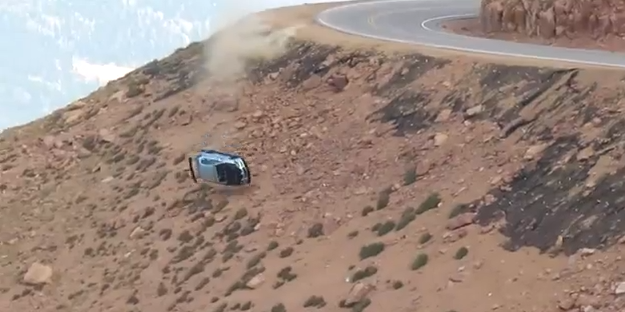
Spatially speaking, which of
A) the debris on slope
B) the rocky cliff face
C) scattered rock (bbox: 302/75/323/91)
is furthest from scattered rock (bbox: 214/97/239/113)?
the rocky cliff face

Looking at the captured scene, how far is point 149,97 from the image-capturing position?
45.7 metres

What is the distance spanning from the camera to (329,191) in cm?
3144

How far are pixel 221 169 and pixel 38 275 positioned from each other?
24.6ft

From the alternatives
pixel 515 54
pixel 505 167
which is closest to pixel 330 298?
pixel 505 167

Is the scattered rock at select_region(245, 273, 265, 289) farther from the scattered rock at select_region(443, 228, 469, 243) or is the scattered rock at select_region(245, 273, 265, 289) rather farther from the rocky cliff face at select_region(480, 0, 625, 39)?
the rocky cliff face at select_region(480, 0, 625, 39)

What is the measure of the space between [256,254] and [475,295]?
30.0ft

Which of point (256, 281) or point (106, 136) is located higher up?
point (106, 136)

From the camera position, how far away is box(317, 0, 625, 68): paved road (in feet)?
109

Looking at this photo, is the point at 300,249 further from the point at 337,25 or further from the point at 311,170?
the point at 337,25

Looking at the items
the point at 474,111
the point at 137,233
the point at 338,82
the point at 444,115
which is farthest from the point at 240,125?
the point at 474,111

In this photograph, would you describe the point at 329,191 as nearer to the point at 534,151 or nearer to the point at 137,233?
the point at 534,151

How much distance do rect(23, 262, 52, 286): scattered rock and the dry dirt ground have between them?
70 millimetres

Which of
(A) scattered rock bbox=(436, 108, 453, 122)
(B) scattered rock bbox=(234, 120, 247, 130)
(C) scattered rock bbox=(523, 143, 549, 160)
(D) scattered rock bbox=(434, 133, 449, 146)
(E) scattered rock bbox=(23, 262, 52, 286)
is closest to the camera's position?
(C) scattered rock bbox=(523, 143, 549, 160)

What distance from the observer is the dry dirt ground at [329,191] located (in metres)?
23.8
